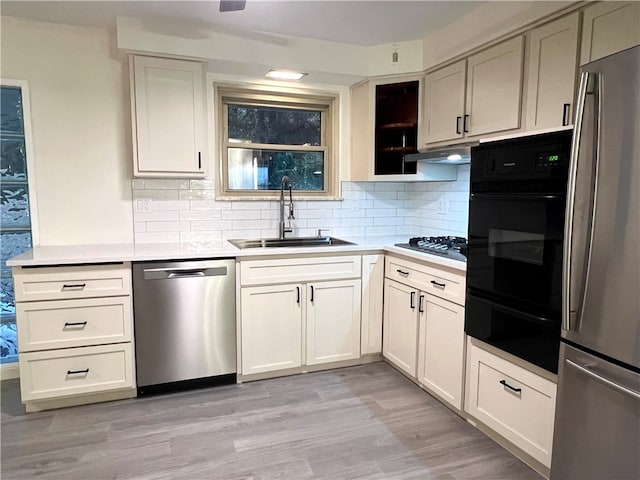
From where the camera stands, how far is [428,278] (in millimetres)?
2682

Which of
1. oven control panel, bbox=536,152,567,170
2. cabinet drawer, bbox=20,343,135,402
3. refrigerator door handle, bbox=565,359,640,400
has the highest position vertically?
oven control panel, bbox=536,152,567,170

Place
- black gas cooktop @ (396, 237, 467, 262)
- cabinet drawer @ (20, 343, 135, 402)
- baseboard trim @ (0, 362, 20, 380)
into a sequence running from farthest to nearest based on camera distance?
baseboard trim @ (0, 362, 20, 380) → black gas cooktop @ (396, 237, 467, 262) → cabinet drawer @ (20, 343, 135, 402)

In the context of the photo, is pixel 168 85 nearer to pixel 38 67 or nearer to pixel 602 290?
pixel 38 67

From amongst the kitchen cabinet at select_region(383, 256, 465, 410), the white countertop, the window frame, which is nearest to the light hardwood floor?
the kitchen cabinet at select_region(383, 256, 465, 410)

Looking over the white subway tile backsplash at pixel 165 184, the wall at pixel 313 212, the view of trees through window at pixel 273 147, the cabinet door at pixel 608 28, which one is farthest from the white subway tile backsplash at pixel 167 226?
the cabinet door at pixel 608 28

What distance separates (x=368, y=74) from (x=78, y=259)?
2349 millimetres

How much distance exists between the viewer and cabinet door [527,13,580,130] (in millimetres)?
2070

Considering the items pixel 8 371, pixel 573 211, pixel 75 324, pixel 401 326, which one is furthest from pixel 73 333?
pixel 573 211

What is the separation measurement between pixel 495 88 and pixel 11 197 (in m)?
3.22

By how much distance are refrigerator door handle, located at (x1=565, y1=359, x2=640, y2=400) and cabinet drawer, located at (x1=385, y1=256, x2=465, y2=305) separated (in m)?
0.77

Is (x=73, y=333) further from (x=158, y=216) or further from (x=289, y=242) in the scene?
(x=289, y=242)

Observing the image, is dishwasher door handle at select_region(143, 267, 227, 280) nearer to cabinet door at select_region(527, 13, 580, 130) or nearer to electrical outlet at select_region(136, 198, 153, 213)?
electrical outlet at select_region(136, 198, 153, 213)

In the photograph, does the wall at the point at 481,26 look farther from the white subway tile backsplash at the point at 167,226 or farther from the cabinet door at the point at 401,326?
the white subway tile backsplash at the point at 167,226

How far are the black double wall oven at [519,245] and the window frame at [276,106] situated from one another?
1.61 m
